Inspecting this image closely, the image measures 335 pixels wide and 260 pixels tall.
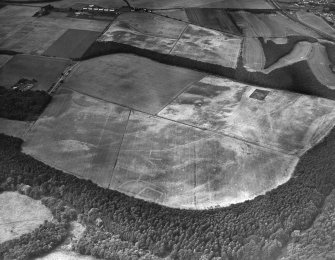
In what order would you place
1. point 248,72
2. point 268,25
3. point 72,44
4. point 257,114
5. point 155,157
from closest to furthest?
point 155,157
point 257,114
point 248,72
point 72,44
point 268,25

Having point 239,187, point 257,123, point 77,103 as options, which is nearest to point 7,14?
point 77,103

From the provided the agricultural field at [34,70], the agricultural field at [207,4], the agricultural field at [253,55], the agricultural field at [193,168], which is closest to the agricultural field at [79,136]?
the agricultural field at [193,168]

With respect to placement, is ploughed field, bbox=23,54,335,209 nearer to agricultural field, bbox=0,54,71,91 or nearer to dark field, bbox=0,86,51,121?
dark field, bbox=0,86,51,121

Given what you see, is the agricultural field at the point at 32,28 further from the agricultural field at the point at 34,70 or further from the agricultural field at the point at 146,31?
the agricultural field at the point at 146,31

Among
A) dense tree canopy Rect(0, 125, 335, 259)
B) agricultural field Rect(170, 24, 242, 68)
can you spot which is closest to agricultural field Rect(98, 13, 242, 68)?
agricultural field Rect(170, 24, 242, 68)

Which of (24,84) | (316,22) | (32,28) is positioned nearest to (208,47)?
(316,22)

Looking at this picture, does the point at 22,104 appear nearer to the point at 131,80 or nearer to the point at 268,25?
the point at 131,80
